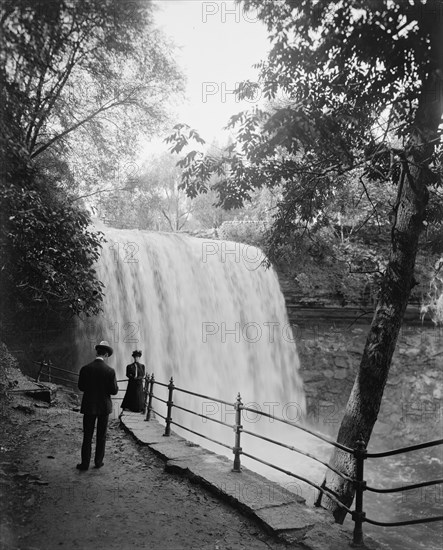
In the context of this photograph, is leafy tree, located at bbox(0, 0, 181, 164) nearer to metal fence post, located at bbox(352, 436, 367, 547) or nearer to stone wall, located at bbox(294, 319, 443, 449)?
metal fence post, located at bbox(352, 436, 367, 547)

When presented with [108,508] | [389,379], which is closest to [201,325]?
[389,379]

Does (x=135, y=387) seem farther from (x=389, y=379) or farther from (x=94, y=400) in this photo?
(x=389, y=379)

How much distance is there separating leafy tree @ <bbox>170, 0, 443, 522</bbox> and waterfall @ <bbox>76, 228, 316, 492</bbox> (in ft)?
25.3

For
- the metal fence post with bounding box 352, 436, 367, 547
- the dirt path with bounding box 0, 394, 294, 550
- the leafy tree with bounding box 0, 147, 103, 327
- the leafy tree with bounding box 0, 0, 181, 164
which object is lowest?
the dirt path with bounding box 0, 394, 294, 550

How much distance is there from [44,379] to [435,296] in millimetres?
15648

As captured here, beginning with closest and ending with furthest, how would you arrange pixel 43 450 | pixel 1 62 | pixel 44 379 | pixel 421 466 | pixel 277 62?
pixel 1 62 → pixel 43 450 → pixel 277 62 → pixel 44 379 → pixel 421 466

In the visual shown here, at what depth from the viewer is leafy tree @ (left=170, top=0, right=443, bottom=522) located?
231 inches

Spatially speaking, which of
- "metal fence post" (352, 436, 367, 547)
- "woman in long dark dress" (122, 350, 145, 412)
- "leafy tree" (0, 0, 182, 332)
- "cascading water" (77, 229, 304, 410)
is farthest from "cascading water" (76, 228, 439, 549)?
"metal fence post" (352, 436, 367, 547)

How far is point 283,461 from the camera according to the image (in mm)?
14023

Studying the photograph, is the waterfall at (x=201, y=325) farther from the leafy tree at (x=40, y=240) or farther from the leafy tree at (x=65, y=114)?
the leafy tree at (x=40, y=240)

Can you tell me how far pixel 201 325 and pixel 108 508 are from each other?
1095cm

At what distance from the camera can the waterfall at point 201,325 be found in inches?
545

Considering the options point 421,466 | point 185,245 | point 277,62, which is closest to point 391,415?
point 421,466

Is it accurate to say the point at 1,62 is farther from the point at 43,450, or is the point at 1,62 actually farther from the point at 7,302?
the point at 7,302
